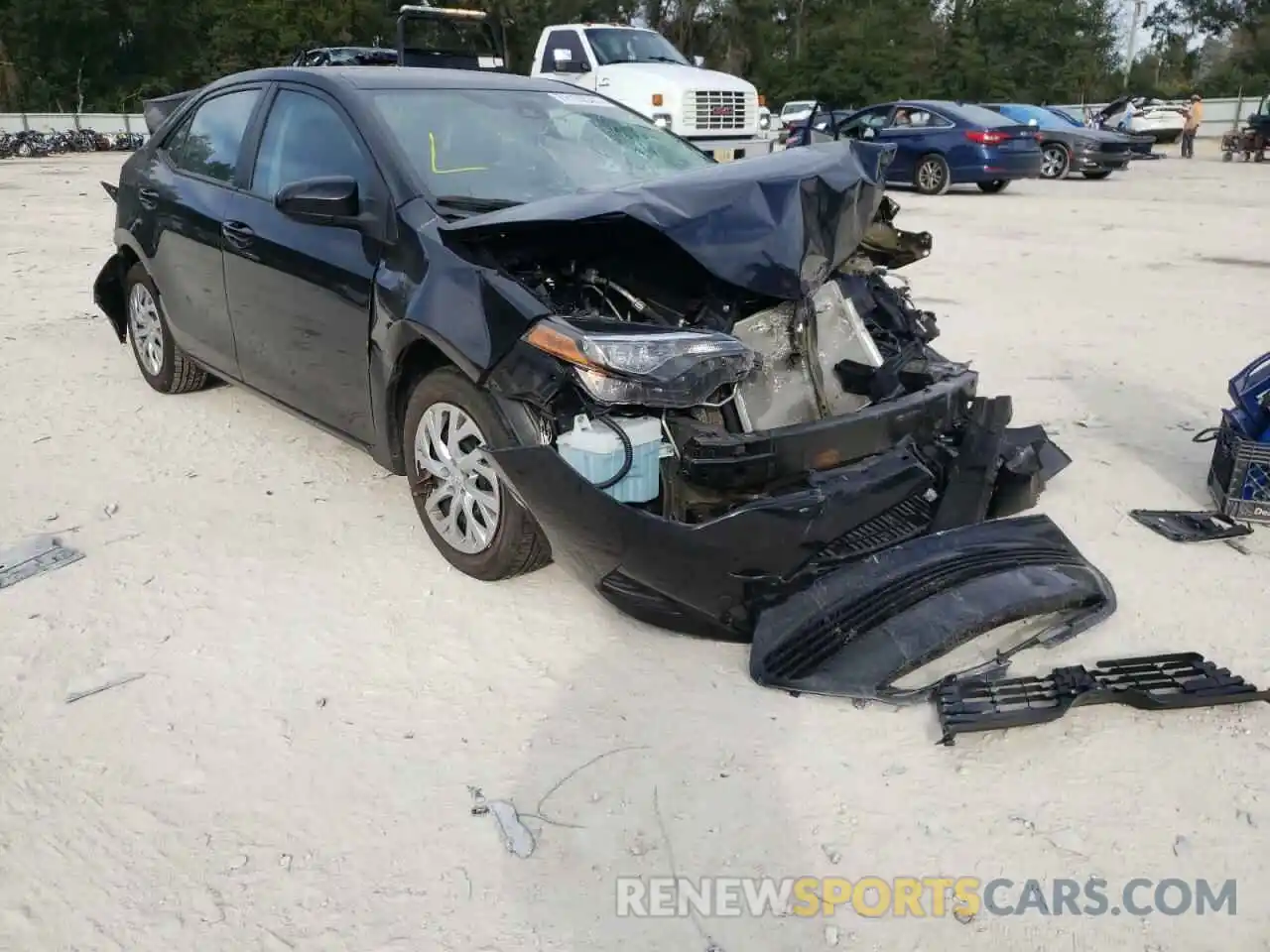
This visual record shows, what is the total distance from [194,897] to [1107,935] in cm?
203

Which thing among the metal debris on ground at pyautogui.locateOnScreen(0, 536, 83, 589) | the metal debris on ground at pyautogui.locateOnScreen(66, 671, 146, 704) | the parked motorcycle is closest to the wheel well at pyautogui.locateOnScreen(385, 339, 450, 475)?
the metal debris on ground at pyautogui.locateOnScreen(66, 671, 146, 704)

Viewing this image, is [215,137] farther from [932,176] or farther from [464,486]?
[932,176]

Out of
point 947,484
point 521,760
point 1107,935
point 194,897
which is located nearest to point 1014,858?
point 1107,935

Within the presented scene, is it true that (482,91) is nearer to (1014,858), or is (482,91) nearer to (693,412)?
(693,412)

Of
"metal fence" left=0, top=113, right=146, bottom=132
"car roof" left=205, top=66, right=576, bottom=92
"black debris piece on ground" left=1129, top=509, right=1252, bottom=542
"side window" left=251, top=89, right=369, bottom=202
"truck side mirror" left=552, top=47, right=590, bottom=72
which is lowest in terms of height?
"black debris piece on ground" left=1129, top=509, right=1252, bottom=542

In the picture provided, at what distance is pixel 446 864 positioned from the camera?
7.91 ft

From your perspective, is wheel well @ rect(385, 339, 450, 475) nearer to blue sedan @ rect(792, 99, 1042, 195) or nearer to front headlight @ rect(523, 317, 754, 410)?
front headlight @ rect(523, 317, 754, 410)

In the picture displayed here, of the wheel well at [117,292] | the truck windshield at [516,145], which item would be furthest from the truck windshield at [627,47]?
the truck windshield at [516,145]

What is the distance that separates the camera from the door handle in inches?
174

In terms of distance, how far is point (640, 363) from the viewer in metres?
3.03

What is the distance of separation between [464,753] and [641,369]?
121cm

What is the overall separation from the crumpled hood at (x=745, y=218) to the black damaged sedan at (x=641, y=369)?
0.4 inches

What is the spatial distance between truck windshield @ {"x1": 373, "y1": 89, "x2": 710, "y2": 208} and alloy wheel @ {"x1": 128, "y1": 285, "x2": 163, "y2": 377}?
7.71ft

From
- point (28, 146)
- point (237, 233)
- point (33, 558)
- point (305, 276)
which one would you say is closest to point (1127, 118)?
point (237, 233)
